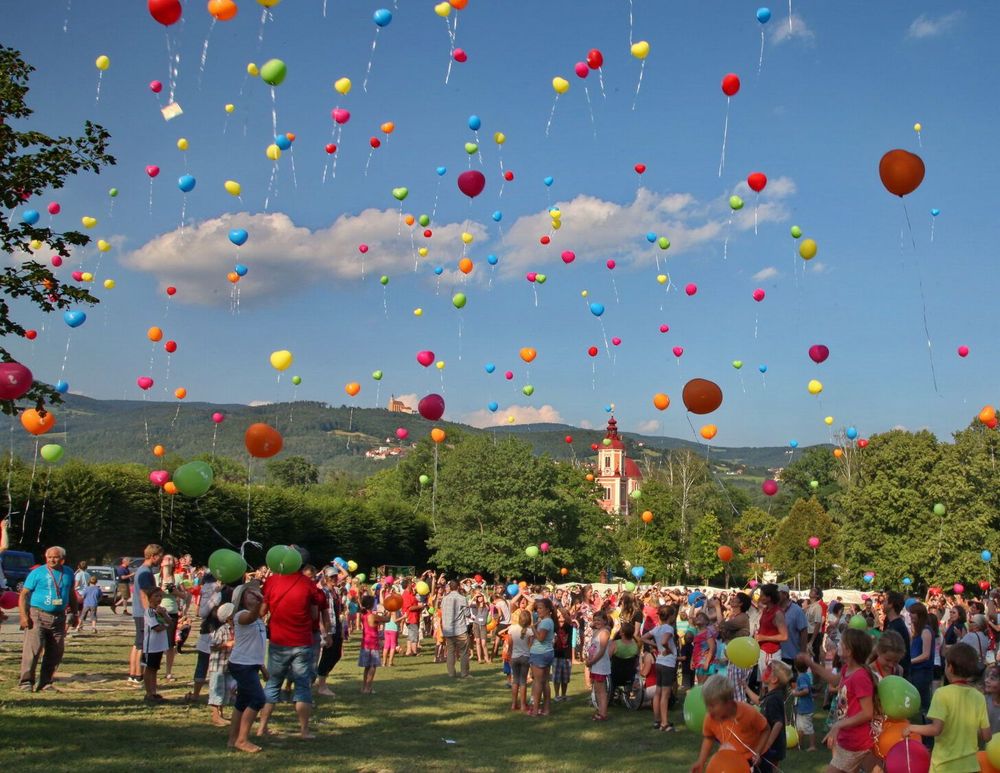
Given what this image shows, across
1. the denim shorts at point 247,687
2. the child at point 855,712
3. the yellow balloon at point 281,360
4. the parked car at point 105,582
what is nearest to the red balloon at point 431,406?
the yellow balloon at point 281,360

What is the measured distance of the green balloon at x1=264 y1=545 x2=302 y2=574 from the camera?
315 inches

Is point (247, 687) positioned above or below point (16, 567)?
below

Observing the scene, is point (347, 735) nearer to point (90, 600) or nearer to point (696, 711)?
point (696, 711)

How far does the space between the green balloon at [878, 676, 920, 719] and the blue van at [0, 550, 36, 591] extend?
20.0 metres

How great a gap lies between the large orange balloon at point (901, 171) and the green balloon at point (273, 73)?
7325 millimetres

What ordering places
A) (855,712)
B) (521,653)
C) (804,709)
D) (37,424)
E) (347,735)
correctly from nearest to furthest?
(855,712) → (347,735) → (804,709) → (521,653) → (37,424)

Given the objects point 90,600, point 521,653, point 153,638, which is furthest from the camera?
point 90,600

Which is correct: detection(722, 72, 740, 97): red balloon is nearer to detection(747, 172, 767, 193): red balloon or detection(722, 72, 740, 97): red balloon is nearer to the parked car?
detection(747, 172, 767, 193): red balloon

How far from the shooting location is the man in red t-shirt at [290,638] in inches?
303

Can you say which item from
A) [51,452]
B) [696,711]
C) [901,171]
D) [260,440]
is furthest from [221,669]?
[901,171]

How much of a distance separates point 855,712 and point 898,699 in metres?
0.26

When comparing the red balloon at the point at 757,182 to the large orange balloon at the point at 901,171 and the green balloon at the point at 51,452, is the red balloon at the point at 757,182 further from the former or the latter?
the green balloon at the point at 51,452

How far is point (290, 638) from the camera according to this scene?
25.2ft

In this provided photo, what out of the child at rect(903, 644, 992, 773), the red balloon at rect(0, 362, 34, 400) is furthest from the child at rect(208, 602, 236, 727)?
the child at rect(903, 644, 992, 773)
